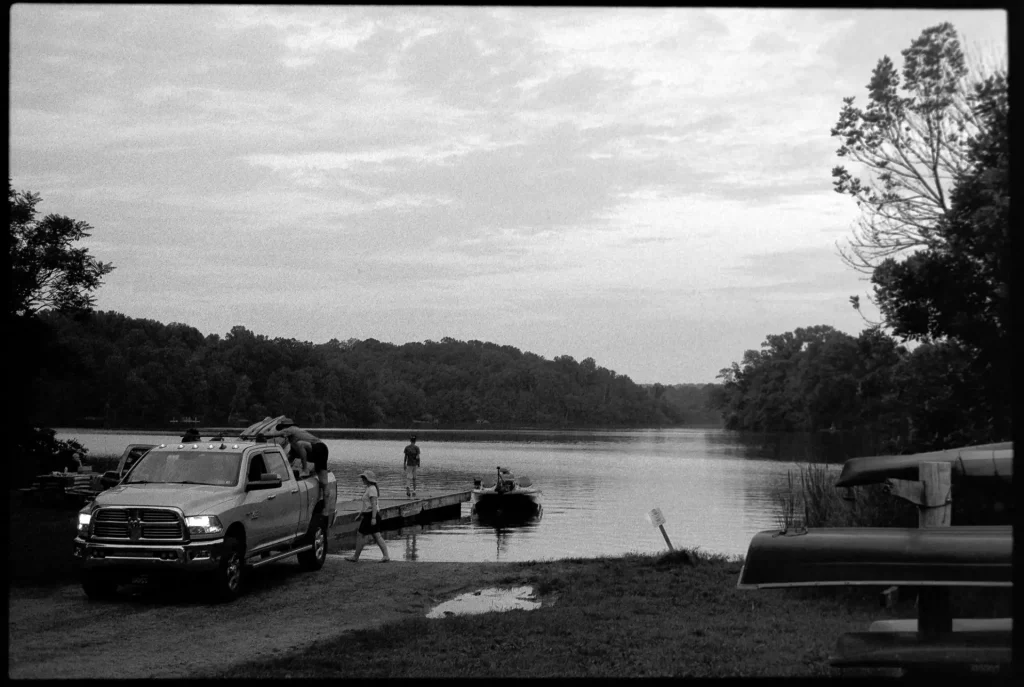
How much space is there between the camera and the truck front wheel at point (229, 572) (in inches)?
535

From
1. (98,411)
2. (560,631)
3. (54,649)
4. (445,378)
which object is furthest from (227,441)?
(445,378)

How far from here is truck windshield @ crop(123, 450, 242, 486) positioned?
47.6 ft

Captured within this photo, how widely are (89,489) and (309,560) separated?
11.0 metres

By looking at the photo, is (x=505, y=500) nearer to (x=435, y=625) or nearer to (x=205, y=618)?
(x=205, y=618)

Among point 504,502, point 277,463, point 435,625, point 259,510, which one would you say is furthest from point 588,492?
point 435,625

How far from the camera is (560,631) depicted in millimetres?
11625

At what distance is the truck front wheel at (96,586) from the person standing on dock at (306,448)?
3.80 m

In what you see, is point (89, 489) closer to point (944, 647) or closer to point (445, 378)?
point (944, 647)

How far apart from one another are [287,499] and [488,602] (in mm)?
3531

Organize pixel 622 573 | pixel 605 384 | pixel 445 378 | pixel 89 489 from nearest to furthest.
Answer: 1. pixel 622 573
2. pixel 89 489
3. pixel 445 378
4. pixel 605 384

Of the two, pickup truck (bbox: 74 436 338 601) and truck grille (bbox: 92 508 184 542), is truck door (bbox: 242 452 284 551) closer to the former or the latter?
pickup truck (bbox: 74 436 338 601)

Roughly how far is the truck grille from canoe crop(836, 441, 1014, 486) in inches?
325

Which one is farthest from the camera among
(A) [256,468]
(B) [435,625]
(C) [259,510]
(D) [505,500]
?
(D) [505,500]

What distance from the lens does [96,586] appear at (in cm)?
1384
